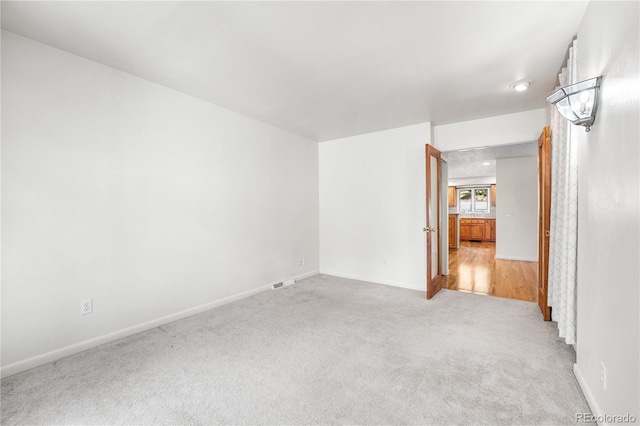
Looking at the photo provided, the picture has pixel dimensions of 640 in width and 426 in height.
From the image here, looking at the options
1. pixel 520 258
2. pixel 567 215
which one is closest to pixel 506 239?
pixel 520 258

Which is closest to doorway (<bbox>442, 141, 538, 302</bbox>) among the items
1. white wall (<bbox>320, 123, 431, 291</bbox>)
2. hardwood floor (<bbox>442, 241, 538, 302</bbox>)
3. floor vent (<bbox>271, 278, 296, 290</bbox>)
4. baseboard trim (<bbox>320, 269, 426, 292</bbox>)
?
hardwood floor (<bbox>442, 241, 538, 302</bbox>)

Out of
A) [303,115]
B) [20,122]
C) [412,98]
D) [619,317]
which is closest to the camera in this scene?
[619,317]

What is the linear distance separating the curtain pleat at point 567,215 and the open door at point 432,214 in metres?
1.31

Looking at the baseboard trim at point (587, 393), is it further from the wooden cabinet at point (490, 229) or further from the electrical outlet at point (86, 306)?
the wooden cabinet at point (490, 229)

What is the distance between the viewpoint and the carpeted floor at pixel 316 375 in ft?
5.47

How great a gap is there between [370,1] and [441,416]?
8.42ft

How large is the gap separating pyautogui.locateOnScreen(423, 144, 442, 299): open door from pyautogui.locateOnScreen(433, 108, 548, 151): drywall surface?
415 millimetres

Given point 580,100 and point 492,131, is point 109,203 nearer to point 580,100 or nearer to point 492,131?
point 580,100

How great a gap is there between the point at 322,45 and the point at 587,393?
9.79 ft

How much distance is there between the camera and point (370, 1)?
5.73 feet

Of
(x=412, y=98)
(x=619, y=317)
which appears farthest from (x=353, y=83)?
(x=619, y=317)

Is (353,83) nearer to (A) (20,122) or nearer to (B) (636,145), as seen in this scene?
(B) (636,145)

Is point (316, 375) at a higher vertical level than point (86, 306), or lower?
lower

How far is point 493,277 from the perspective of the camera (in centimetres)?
494
